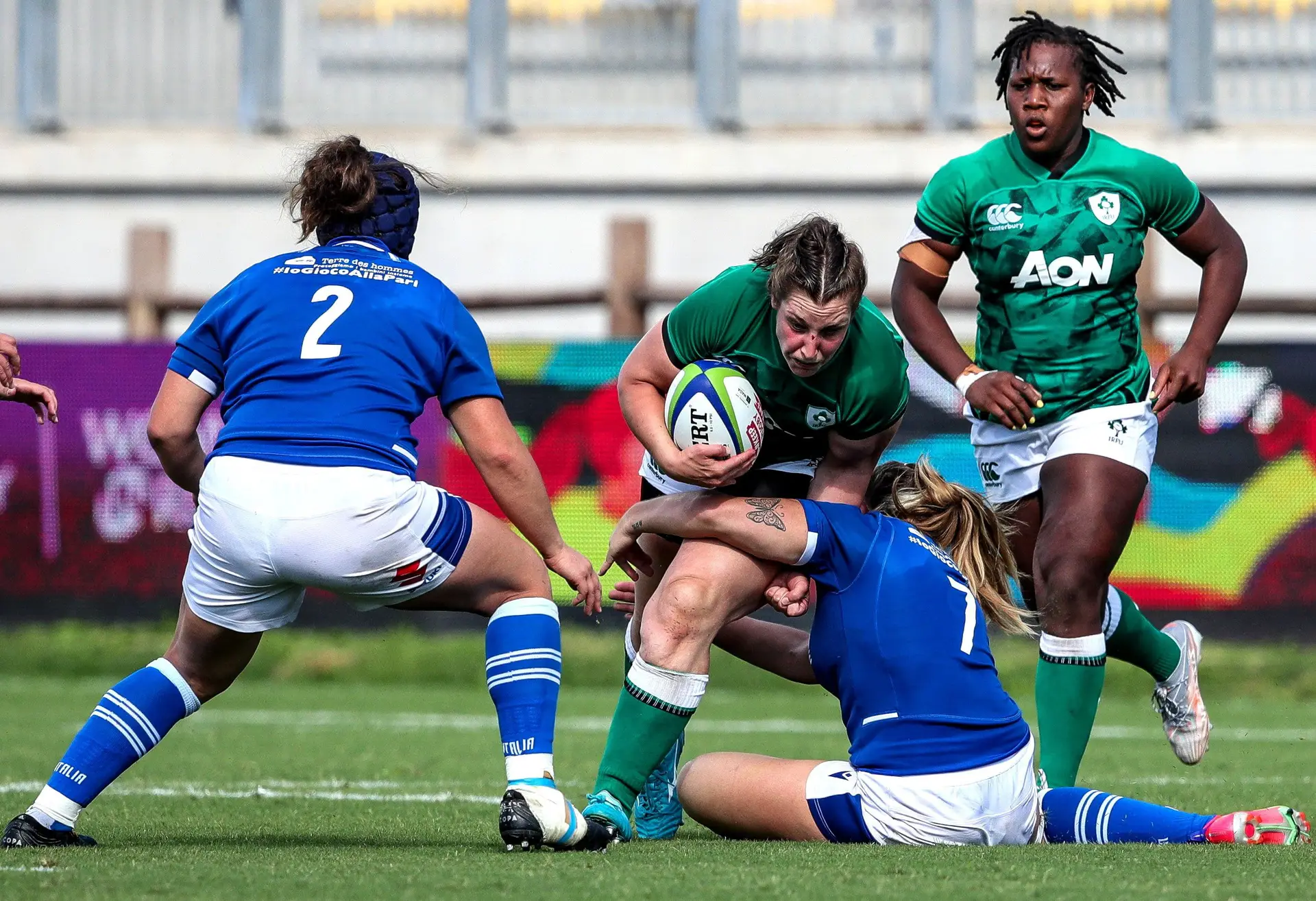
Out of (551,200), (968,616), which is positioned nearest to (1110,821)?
(968,616)

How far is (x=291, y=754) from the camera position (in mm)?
6734

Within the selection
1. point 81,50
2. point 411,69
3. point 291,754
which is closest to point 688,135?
point 411,69

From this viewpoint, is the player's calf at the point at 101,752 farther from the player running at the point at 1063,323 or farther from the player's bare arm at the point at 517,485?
the player running at the point at 1063,323

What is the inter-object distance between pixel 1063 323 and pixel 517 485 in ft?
6.33

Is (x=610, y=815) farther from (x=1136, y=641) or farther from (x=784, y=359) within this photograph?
(x=1136, y=641)

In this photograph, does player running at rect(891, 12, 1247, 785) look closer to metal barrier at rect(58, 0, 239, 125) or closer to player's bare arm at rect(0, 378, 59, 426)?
player's bare arm at rect(0, 378, 59, 426)

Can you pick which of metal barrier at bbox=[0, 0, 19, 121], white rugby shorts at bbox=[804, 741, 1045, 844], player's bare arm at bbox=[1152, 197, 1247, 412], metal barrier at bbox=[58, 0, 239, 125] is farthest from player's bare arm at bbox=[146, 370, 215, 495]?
metal barrier at bbox=[0, 0, 19, 121]

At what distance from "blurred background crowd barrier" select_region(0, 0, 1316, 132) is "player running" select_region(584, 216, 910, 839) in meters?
10.7

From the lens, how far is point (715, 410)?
432 cm

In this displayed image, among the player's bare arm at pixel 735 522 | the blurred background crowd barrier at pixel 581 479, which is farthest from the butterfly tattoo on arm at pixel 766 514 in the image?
the blurred background crowd barrier at pixel 581 479

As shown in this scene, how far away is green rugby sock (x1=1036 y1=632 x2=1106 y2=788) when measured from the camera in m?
4.90

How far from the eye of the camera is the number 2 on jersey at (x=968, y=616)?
414 cm

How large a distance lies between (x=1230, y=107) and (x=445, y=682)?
882 centimetres

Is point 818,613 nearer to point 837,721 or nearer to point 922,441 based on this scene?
point 837,721
